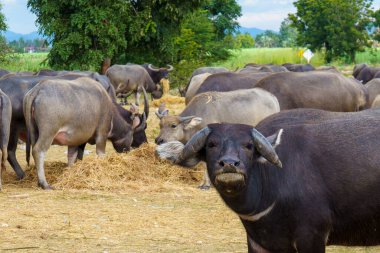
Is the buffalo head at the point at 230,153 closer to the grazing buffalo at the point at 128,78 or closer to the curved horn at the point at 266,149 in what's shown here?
the curved horn at the point at 266,149

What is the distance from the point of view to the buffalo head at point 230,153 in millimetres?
5301

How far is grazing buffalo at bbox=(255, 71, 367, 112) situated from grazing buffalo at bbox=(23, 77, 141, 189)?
303 centimetres

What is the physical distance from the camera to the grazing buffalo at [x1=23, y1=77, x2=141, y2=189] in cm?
1101

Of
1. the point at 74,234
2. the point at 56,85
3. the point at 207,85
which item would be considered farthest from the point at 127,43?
the point at 74,234

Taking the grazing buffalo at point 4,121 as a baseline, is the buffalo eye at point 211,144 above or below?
above

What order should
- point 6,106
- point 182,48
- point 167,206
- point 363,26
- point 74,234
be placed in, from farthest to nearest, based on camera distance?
1. point 363,26
2. point 182,48
3. point 6,106
4. point 167,206
5. point 74,234

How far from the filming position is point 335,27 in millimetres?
62469

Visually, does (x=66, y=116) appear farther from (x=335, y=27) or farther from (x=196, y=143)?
(x=335, y=27)

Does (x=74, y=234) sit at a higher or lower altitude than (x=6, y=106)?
lower

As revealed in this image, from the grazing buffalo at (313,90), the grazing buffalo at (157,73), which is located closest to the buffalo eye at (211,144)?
the grazing buffalo at (313,90)

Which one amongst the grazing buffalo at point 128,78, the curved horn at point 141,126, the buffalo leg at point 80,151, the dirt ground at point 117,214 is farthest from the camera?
the grazing buffalo at point 128,78

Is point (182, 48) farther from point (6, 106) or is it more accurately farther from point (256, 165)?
point (256, 165)

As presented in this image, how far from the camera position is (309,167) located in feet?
18.8

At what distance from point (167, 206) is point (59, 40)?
24671 mm
